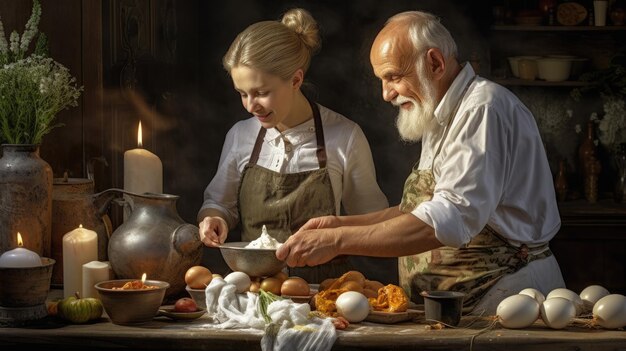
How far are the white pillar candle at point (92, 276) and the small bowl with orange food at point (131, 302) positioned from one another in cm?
22

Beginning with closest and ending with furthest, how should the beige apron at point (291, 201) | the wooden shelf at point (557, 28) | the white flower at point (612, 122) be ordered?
the beige apron at point (291, 201)
the wooden shelf at point (557, 28)
the white flower at point (612, 122)

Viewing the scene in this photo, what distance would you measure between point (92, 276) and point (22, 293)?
29 cm

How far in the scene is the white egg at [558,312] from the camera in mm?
2809

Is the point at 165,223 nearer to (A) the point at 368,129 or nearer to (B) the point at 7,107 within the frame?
(B) the point at 7,107

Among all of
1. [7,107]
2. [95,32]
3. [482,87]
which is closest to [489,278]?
[482,87]

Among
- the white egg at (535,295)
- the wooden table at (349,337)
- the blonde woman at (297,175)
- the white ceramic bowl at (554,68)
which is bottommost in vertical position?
the wooden table at (349,337)

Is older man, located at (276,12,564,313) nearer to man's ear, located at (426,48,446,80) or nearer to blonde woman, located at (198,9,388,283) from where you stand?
man's ear, located at (426,48,446,80)

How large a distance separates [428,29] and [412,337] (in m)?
1.08

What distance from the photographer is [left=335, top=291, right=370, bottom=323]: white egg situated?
2891mm

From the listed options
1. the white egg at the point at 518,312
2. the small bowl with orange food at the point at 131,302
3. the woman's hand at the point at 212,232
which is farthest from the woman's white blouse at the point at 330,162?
the white egg at the point at 518,312

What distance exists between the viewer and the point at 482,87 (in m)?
3.21

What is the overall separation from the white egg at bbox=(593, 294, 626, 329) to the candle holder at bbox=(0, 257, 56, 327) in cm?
164

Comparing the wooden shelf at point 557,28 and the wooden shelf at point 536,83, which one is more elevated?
the wooden shelf at point 557,28

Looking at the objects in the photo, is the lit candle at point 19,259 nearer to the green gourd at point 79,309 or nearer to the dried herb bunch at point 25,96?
the green gourd at point 79,309
